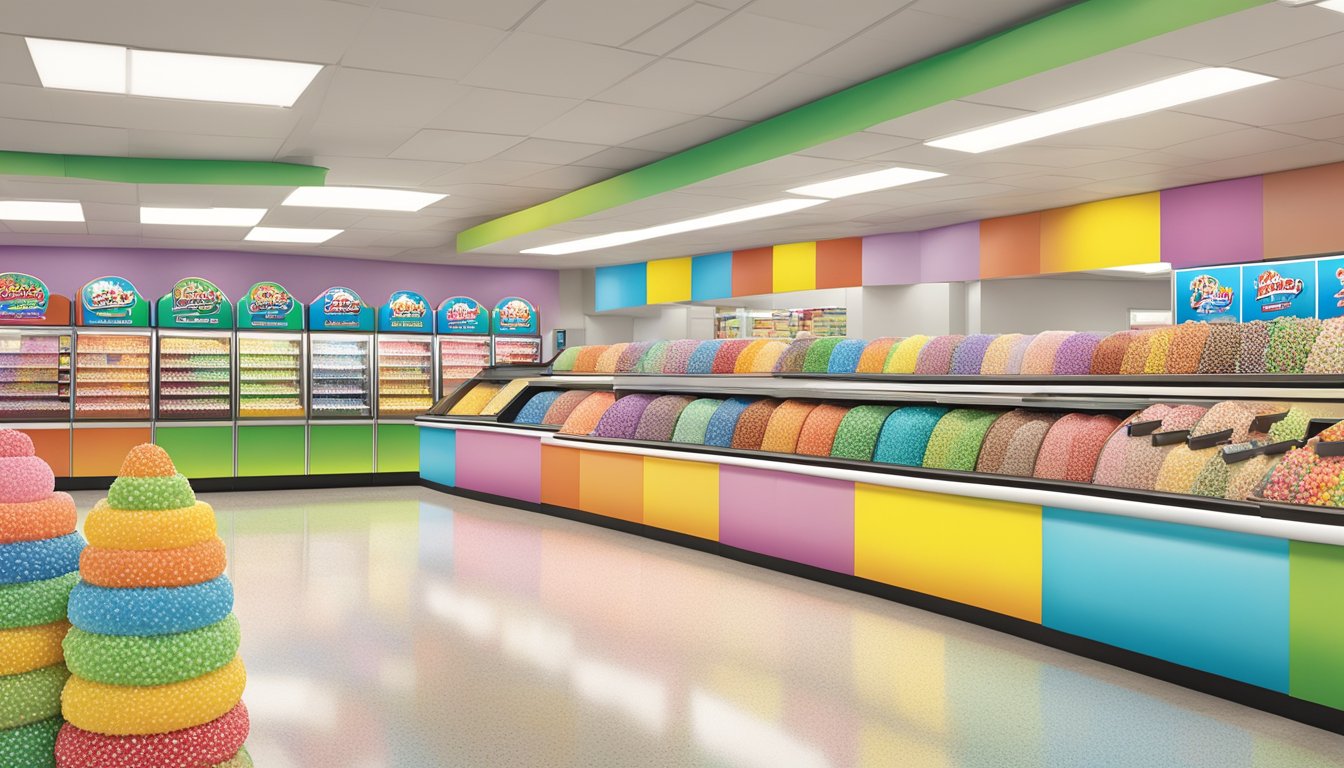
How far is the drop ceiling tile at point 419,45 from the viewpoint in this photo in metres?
4.30

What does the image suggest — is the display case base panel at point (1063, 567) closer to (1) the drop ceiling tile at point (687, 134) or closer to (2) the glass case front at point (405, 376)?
(1) the drop ceiling tile at point (687, 134)

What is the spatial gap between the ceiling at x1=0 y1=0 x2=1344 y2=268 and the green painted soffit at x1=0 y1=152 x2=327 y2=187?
0.14m

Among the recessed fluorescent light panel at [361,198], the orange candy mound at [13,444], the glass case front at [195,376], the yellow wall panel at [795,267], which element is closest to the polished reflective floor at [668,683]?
the orange candy mound at [13,444]

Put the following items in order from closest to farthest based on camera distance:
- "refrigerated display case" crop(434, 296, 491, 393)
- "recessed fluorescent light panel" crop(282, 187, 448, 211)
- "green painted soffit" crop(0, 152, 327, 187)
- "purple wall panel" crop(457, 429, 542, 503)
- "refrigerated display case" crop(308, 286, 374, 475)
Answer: "green painted soffit" crop(0, 152, 327, 187)
"recessed fluorescent light panel" crop(282, 187, 448, 211)
"purple wall panel" crop(457, 429, 542, 503)
"refrigerated display case" crop(308, 286, 374, 475)
"refrigerated display case" crop(434, 296, 491, 393)

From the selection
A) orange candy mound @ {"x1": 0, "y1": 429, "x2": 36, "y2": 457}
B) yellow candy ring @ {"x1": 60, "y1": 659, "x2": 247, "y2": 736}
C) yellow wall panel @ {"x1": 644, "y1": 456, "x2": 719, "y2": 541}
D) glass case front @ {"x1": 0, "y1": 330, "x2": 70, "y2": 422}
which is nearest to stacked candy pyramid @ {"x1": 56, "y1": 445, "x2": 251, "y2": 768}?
yellow candy ring @ {"x1": 60, "y1": 659, "x2": 247, "y2": 736}

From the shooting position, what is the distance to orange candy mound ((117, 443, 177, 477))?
2537 mm

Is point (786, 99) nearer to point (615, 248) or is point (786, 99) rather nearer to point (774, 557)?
point (774, 557)

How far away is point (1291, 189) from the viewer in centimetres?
613

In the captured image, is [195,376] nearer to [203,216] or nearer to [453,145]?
[203,216]

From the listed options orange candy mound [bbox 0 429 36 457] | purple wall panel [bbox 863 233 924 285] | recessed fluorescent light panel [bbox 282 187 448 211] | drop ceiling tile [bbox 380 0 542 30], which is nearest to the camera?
orange candy mound [bbox 0 429 36 457]

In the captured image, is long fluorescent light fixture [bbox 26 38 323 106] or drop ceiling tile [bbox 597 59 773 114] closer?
long fluorescent light fixture [bbox 26 38 323 106]

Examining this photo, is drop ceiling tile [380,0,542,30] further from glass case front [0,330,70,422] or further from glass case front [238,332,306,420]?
glass case front [0,330,70,422]

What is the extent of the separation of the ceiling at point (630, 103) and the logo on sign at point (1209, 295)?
0.68 meters

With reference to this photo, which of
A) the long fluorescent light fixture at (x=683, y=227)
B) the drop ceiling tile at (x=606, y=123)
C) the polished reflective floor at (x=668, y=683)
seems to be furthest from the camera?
the long fluorescent light fixture at (x=683, y=227)
